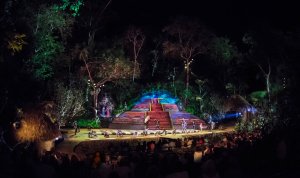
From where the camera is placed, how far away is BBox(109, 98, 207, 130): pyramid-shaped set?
97.5ft

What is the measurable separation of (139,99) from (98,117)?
3983 mm

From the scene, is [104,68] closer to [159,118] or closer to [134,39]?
[159,118]

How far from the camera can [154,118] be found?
30.4 metres

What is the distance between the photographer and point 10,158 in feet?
29.5

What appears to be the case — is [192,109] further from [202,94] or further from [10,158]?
[10,158]

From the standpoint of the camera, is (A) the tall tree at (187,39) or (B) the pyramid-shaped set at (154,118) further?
(A) the tall tree at (187,39)

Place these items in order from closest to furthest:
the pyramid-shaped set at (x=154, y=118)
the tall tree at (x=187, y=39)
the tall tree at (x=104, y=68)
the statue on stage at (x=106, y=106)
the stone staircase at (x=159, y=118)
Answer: the pyramid-shaped set at (x=154, y=118) → the stone staircase at (x=159, y=118) → the tall tree at (x=104, y=68) → the statue on stage at (x=106, y=106) → the tall tree at (x=187, y=39)

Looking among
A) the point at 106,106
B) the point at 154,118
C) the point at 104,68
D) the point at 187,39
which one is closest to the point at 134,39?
the point at 187,39

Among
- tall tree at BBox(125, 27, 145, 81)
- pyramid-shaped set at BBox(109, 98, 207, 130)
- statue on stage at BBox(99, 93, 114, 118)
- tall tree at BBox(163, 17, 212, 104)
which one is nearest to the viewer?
pyramid-shaped set at BBox(109, 98, 207, 130)

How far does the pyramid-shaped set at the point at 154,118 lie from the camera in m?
29.7

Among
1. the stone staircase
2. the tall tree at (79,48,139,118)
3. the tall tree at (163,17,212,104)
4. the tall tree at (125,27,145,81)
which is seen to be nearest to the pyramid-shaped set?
the stone staircase

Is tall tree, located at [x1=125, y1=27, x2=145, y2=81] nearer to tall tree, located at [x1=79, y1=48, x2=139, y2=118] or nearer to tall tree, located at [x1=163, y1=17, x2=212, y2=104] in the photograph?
tall tree, located at [x1=163, y1=17, x2=212, y2=104]

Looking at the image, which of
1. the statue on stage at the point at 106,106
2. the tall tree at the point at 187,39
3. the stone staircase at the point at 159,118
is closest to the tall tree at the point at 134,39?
the tall tree at the point at 187,39

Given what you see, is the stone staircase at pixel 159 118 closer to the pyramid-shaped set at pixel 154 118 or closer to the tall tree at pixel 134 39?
the pyramid-shaped set at pixel 154 118
